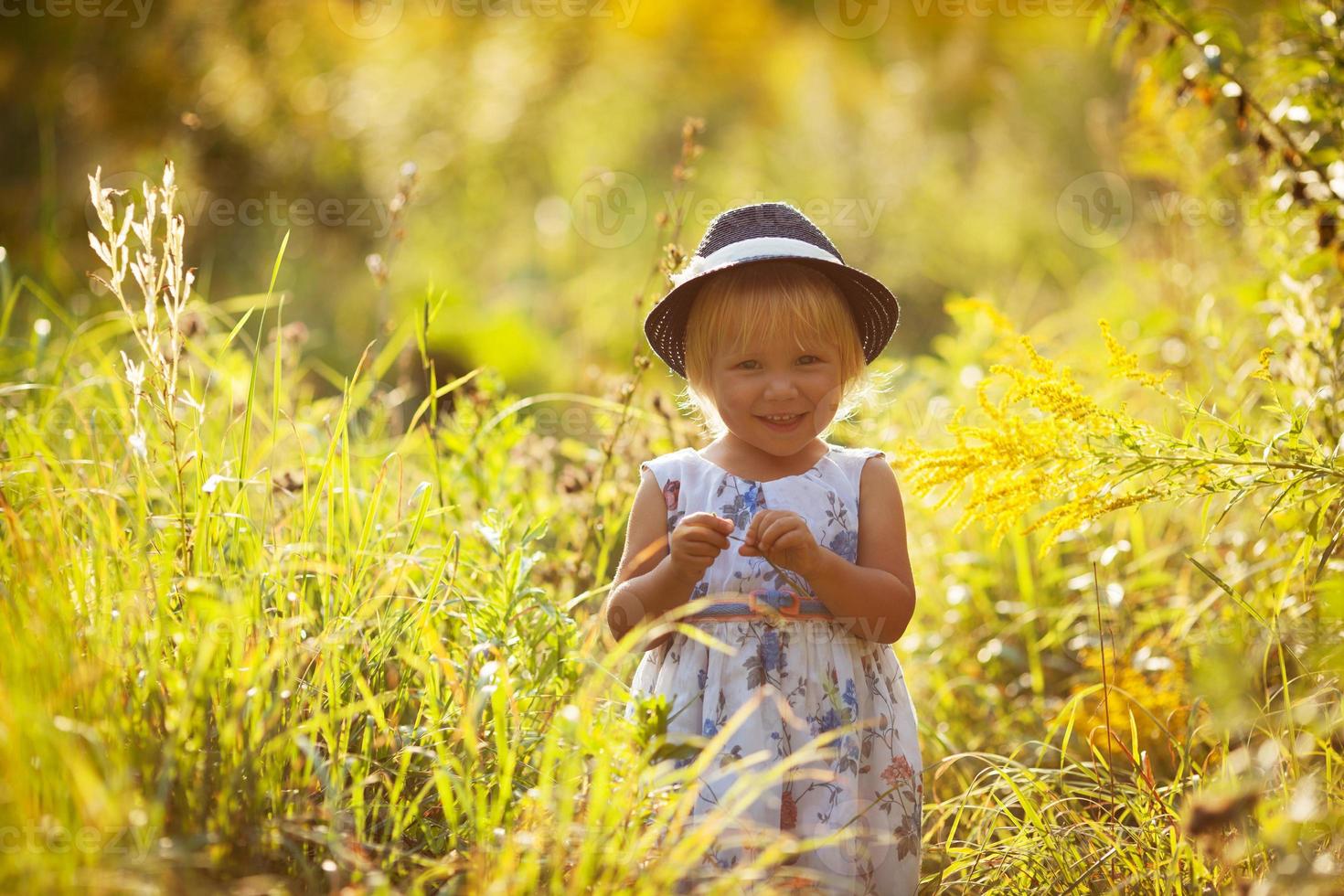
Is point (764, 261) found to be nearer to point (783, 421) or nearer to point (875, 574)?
point (783, 421)

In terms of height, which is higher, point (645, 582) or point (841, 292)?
point (841, 292)

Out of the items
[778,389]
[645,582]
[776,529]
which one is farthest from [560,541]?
[776,529]

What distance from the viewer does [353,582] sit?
2.26m

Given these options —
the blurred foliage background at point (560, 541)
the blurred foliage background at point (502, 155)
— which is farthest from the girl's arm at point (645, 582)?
the blurred foliage background at point (502, 155)

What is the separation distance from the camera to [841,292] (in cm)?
232

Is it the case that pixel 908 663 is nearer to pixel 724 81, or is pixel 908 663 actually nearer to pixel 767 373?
pixel 767 373

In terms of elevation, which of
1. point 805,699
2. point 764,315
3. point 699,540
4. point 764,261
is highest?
point 764,261

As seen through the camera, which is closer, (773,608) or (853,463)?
(773,608)

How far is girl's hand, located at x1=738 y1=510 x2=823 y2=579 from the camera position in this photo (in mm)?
1947

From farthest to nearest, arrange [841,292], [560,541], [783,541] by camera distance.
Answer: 1. [560,541]
2. [841,292]
3. [783,541]

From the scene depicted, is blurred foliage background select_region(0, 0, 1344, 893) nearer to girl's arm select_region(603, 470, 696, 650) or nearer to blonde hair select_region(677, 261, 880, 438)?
girl's arm select_region(603, 470, 696, 650)

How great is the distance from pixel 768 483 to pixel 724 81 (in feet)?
43.9

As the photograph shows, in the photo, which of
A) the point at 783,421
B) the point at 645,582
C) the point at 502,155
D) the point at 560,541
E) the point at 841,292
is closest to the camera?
the point at 645,582

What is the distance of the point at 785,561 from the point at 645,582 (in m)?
0.28
